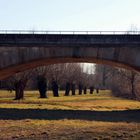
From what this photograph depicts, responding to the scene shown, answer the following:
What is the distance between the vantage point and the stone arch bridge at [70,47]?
3716cm

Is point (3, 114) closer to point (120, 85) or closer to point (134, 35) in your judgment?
point (134, 35)

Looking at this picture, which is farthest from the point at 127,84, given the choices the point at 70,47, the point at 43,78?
the point at 70,47

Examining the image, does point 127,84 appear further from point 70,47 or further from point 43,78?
point 70,47

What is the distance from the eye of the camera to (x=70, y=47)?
3747 cm

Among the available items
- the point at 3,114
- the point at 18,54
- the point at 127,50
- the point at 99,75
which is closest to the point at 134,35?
the point at 127,50

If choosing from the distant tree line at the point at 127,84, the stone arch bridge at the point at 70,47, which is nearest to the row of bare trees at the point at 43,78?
the distant tree line at the point at 127,84

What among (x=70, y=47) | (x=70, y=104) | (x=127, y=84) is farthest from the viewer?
(x=127, y=84)

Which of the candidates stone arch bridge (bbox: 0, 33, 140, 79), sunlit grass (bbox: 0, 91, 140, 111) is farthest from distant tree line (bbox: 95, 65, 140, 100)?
stone arch bridge (bbox: 0, 33, 140, 79)

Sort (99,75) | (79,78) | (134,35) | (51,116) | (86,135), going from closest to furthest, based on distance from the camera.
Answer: (86,135)
(51,116)
(134,35)
(79,78)
(99,75)

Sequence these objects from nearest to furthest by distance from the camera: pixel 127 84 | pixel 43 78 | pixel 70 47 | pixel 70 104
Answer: pixel 70 47
pixel 70 104
pixel 43 78
pixel 127 84

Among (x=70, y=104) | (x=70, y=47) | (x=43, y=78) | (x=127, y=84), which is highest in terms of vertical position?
(x=70, y=47)

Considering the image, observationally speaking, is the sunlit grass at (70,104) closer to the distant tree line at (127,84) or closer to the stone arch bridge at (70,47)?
the stone arch bridge at (70,47)

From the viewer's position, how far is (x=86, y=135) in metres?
18.7

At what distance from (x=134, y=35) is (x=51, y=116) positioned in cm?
1186
